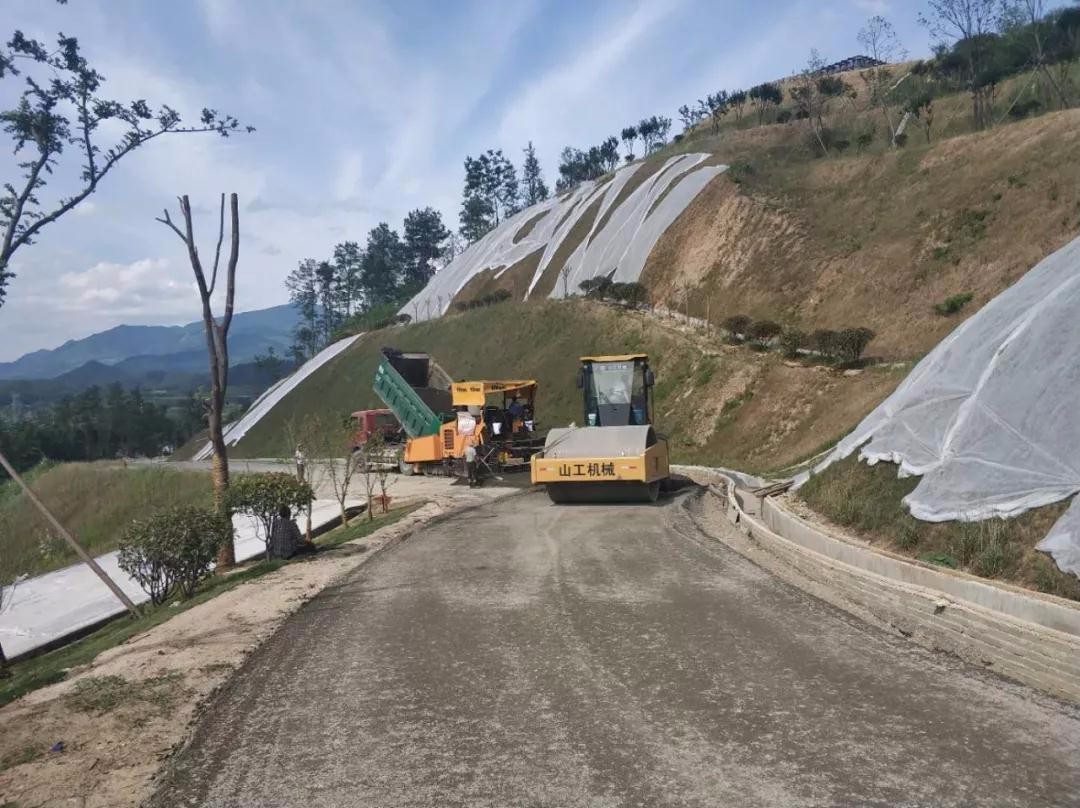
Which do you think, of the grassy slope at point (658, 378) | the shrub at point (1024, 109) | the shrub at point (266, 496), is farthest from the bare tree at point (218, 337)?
the shrub at point (1024, 109)

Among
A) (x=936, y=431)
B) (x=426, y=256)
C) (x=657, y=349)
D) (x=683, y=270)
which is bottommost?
(x=936, y=431)

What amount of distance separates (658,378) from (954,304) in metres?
12.5

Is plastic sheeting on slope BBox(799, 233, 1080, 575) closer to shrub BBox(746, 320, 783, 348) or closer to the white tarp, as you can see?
the white tarp

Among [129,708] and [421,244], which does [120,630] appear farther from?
[421,244]

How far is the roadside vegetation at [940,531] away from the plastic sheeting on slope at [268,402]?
55.2 metres

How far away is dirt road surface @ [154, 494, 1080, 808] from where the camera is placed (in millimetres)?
4898

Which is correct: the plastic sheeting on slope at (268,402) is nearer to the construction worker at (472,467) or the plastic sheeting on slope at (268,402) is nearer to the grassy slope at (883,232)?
the grassy slope at (883,232)

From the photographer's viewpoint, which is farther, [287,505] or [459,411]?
[459,411]

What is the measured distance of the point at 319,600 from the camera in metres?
10.5

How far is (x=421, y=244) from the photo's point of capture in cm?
11481

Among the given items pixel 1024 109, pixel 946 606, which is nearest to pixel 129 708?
pixel 946 606

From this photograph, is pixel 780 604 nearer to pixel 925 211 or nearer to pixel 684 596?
pixel 684 596

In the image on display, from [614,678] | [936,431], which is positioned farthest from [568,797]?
[936,431]

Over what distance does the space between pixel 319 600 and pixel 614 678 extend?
Result: 5.00m
